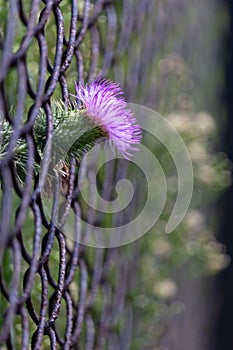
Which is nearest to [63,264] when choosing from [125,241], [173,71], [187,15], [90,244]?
[90,244]

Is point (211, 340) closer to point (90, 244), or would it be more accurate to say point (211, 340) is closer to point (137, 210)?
point (137, 210)

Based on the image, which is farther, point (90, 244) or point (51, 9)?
point (90, 244)

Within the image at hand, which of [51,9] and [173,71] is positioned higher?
[173,71]

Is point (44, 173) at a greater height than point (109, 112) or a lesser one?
lesser

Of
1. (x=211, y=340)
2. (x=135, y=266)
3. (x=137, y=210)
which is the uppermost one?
(x=137, y=210)

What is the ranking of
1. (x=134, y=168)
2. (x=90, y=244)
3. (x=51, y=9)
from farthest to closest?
(x=134, y=168), (x=90, y=244), (x=51, y=9)

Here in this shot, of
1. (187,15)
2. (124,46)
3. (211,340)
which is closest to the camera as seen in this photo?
(124,46)
